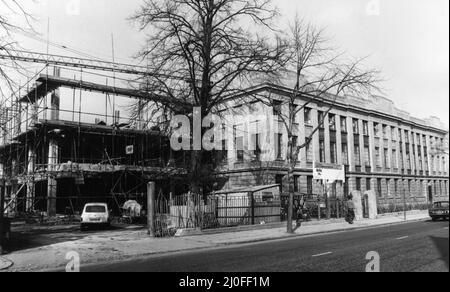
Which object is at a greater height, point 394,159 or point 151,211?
point 394,159

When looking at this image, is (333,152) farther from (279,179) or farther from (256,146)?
(256,146)

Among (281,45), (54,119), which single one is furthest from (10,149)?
(281,45)

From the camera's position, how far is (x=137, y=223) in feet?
95.7

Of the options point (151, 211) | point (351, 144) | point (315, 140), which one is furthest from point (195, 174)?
point (351, 144)

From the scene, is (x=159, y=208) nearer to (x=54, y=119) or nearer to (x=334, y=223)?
(x=334, y=223)

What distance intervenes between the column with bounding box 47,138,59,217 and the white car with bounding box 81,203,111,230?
6876 mm

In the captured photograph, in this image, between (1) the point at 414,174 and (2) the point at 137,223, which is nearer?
(2) the point at 137,223

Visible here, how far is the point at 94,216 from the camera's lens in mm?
25125

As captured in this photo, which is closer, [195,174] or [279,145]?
[195,174]

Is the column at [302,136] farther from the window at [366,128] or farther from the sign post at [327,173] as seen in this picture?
the window at [366,128]

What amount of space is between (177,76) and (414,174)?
2070 inches

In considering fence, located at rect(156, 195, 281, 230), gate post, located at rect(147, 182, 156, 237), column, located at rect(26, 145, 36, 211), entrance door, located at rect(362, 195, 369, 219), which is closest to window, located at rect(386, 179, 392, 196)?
entrance door, located at rect(362, 195, 369, 219)

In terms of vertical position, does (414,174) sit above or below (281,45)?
below

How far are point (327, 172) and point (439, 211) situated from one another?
801 centimetres
